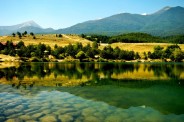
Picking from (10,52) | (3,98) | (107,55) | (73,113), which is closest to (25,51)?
(10,52)

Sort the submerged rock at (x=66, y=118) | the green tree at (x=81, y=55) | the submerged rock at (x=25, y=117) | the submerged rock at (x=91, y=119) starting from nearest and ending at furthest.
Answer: the submerged rock at (x=66, y=118) → the submerged rock at (x=91, y=119) → the submerged rock at (x=25, y=117) → the green tree at (x=81, y=55)

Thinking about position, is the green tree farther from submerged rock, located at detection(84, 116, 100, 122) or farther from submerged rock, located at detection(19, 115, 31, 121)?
submerged rock, located at detection(84, 116, 100, 122)

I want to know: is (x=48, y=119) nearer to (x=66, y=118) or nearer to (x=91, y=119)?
(x=66, y=118)

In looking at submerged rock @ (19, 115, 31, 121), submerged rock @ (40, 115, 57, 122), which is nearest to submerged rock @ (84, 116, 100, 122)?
submerged rock @ (40, 115, 57, 122)

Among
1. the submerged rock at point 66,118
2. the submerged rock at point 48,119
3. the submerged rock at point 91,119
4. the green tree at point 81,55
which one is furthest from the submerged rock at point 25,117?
the green tree at point 81,55

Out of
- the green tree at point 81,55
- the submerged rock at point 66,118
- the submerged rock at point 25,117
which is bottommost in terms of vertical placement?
the green tree at point 81,55

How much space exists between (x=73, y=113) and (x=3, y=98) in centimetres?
1593

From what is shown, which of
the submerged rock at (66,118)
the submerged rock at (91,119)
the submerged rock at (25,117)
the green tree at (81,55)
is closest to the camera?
the submerged rock at (66,118)

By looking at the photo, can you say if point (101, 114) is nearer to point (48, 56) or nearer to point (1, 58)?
point (1, 58)

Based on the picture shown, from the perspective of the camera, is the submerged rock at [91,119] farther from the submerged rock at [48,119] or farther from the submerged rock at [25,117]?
the submerged rock at [25,117]

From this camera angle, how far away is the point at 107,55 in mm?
199750

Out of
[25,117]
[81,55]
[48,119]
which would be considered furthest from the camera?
[81,55]

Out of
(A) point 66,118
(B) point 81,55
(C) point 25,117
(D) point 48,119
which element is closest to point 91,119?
(A) point 66,118

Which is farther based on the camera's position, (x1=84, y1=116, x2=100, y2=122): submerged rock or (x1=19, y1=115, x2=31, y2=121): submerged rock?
(x1=19, y1=115, x2=31, y2=121): submerged rock
